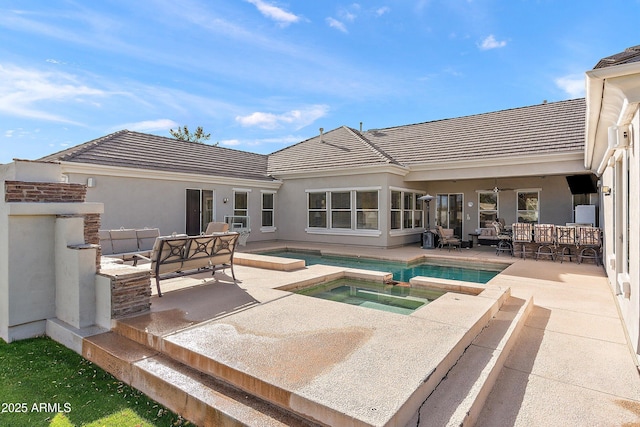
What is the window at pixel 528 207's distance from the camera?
49.2 ft

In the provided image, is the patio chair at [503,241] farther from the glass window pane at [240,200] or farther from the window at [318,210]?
the glass window pane at [240,200]

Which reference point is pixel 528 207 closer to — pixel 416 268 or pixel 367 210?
pixel 367 210

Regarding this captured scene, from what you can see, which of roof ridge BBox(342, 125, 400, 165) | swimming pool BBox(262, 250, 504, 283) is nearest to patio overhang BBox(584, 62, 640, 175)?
swimming pool BBox(262, 250, 504, 283)

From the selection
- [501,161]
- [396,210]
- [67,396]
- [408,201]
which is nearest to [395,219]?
Answer: [396,210]

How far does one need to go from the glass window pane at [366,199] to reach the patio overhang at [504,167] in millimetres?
2053

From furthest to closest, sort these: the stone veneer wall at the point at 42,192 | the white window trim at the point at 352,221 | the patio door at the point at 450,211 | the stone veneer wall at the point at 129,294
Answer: the patio door at the point at 450,211, the white window trim at the point at 352,221, the stone veneer wall at the point at 42,192, the stone veneer wall at the point at 129,294

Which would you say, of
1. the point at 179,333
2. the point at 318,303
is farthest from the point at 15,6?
the point at 318,303

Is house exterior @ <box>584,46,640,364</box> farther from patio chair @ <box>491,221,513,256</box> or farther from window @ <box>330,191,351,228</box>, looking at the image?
window @ <box>330,191,351,228</box>

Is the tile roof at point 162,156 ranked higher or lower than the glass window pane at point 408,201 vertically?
higher

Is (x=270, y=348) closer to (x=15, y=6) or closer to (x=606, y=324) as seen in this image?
(x=606, y=324)

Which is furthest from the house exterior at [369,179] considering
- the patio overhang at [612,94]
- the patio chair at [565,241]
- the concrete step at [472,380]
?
the concrete step at [472,380]

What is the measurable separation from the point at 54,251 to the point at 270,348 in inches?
154

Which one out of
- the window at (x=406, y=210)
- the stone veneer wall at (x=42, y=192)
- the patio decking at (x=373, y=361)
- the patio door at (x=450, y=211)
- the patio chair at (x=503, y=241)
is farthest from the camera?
the patio door at (x=450, y=211)

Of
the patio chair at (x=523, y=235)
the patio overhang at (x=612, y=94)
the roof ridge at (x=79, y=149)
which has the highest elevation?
the roof ridge at (x=79, y=149)
